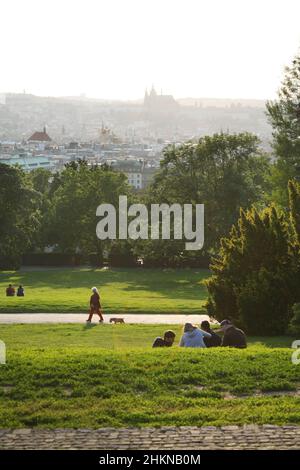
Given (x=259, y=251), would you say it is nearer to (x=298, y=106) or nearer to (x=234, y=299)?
(x=234, y=299)

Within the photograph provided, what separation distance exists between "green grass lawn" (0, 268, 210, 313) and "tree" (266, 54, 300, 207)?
693 cm

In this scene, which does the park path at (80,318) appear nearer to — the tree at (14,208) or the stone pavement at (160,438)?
the stone pavement at (160,438)

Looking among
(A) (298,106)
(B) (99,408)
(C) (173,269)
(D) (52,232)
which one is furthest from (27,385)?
(D) (52,232)

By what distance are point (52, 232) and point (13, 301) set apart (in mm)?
36046

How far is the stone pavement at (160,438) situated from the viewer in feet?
34.7

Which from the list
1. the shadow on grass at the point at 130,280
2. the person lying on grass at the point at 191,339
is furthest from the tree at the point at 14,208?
the person lying on grass at the point at 191,339

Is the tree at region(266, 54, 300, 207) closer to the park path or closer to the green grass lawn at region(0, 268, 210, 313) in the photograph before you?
the green grass lawn at region(0, 268, 210, 313)

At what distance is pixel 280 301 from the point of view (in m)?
22.4

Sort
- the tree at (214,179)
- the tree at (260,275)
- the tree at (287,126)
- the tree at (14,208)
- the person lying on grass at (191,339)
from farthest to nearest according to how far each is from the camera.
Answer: the tree at (214,179)
the tree at (14,208)
the tree at (287,126)
the tree at (260,275)
the person lying on grass at (191,339)

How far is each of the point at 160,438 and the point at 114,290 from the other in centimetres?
3163

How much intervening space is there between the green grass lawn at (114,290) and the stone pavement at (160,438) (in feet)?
60.1

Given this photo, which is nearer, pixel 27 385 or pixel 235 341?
pixel 27 385

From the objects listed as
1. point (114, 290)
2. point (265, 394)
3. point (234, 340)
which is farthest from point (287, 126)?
point (265, 394)

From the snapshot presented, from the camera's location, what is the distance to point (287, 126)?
4331 centimetres
